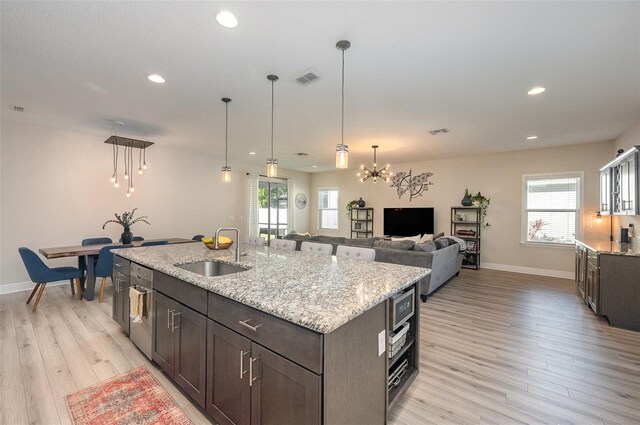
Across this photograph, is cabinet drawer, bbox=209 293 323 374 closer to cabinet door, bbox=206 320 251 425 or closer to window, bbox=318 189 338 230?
cabinet door, bbox=206 320 251 425

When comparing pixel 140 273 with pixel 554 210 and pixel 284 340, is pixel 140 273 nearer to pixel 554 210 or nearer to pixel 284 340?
pixel 284 340

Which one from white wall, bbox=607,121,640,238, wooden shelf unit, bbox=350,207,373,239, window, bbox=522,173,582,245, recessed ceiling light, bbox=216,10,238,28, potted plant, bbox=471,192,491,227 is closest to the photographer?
recessed ceiling light, bbox=216,10,238,28

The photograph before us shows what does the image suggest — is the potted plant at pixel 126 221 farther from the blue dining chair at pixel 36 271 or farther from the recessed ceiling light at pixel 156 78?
the recessed ceiling light at pixel 156 78

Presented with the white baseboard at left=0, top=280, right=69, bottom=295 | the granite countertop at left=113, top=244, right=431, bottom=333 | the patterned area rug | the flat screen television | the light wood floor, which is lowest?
the patterned area rug

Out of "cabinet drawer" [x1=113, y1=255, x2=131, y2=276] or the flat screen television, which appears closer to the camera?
"cabinet drawer" [x1=113, y1=255, x2=131, y2=276]

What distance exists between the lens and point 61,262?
4.96 m

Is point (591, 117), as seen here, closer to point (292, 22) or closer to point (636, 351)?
point (636, 351)

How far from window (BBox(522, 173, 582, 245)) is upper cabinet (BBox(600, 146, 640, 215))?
1239mm

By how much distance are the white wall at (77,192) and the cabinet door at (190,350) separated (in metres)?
4.53

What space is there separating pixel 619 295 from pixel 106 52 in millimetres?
6096

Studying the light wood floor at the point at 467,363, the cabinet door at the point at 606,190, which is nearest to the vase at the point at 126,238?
the light wood floor at the point at 467,363

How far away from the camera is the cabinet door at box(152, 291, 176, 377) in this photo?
6.89ft

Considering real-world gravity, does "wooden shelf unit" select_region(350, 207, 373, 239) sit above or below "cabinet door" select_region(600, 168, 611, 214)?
below

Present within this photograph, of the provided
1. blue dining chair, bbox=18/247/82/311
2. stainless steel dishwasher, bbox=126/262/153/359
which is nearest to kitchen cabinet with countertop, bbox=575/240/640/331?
stainless steel dishwasher, bbox=126/262/153/359
